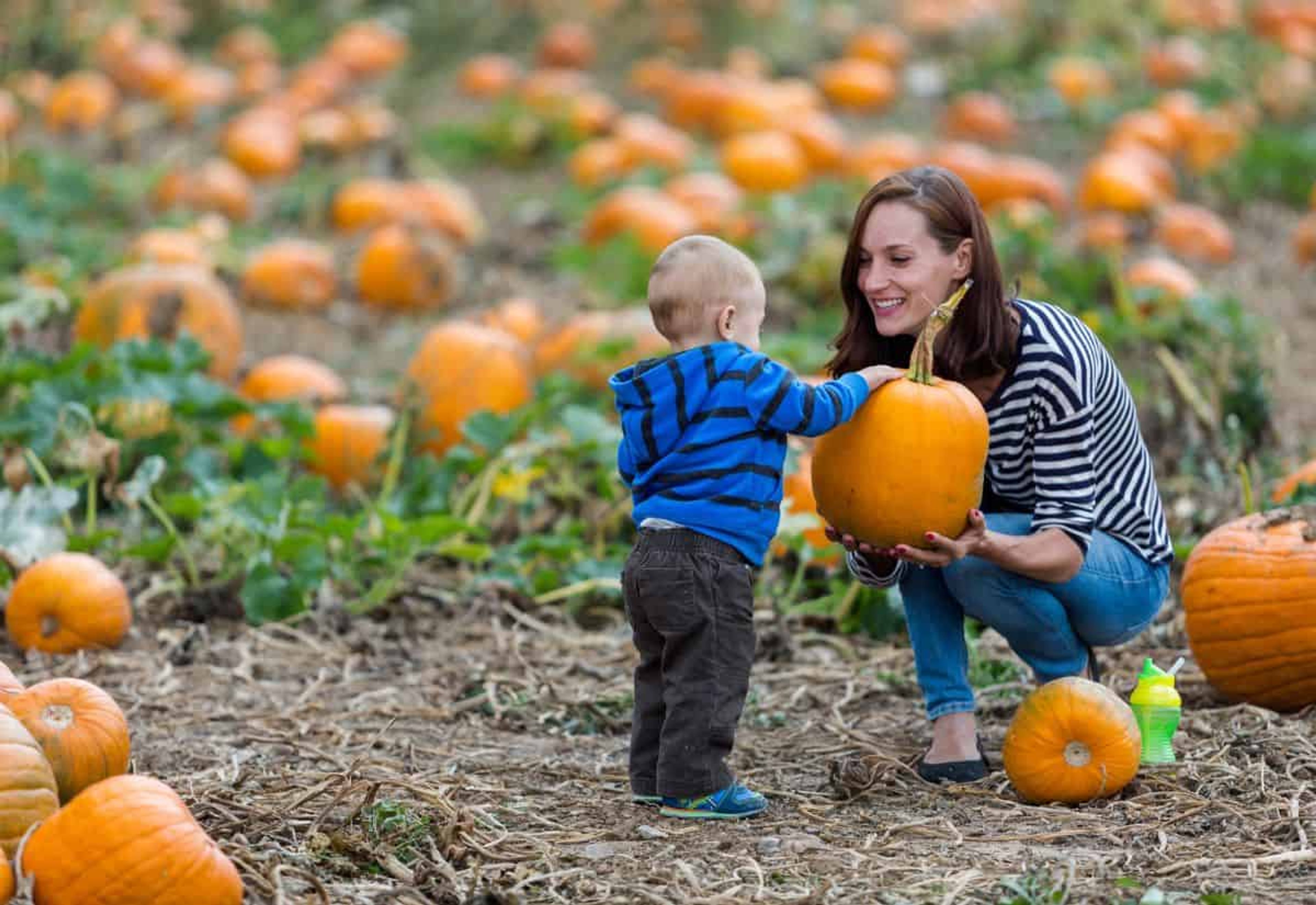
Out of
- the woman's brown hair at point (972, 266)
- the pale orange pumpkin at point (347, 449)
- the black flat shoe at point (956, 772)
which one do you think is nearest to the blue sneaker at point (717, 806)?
the black flat shoe at point (956, 772)

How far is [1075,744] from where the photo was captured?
3516 millimetres

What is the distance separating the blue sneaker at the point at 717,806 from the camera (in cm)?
349

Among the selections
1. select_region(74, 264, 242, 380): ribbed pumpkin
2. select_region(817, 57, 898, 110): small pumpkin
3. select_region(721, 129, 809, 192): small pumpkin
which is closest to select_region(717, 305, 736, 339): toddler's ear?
select_region(74, 264, 242, 380): ribbed pumpkin

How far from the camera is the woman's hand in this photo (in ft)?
11.3

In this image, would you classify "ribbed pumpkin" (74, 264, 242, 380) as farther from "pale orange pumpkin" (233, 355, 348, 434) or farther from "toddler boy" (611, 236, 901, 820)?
"toddler boy" (611, 236, 901, 820)

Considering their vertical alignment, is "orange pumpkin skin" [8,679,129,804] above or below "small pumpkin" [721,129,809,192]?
below

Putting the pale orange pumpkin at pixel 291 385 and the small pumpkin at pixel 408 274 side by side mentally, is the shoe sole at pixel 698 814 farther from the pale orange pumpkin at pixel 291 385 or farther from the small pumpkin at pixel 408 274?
the small pumpkin at pixel 408 274

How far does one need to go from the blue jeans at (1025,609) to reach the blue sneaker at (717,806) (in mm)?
517

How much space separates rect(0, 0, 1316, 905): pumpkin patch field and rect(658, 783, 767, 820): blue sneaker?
25mm

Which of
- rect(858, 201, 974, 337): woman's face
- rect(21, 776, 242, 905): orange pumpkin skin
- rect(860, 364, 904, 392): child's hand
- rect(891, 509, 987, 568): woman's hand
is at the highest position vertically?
rect(858, 201, 974, 337): woman's face

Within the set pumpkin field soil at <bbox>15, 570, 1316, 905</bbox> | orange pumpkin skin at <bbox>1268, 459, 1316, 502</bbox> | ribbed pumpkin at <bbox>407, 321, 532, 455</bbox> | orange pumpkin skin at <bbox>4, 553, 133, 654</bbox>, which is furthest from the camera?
ribbed pumpkin at <bbox>407, 321, 532, 455</bbox>

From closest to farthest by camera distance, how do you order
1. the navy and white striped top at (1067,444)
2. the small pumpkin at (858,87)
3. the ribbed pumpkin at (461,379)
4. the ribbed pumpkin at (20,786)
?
1. the ribbed pumpkin at (20,786)
2. the navy and white striped top at (1067,444)
3. the ribbed pumpkin at (461,379)
4. the small pumpkin at (858,87)

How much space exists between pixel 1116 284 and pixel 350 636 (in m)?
3.14

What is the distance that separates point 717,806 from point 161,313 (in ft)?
12.2
